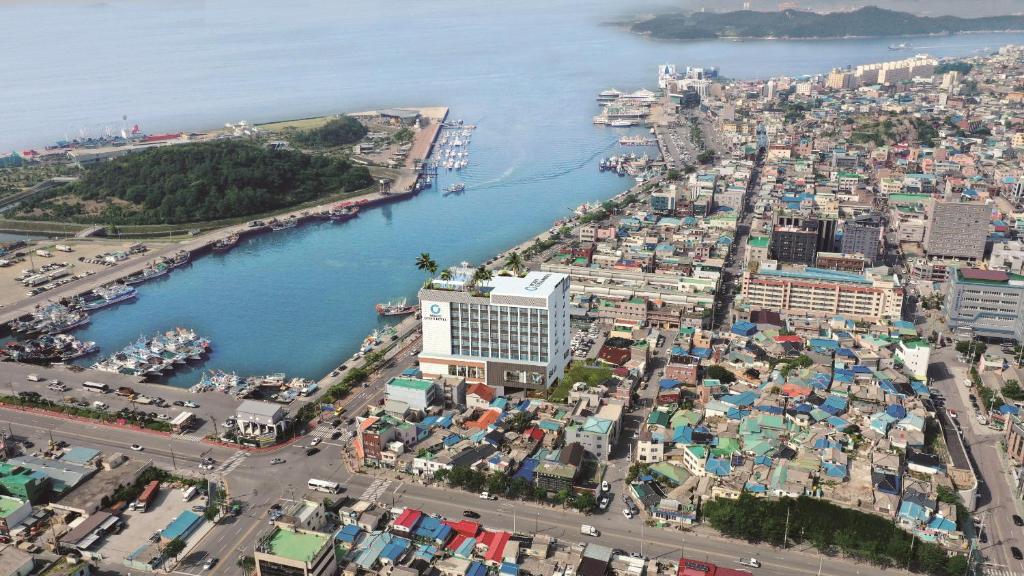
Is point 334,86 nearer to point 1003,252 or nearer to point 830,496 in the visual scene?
point 1003,252

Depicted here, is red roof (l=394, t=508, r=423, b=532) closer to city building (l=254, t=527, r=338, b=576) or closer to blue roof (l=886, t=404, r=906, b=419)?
city building (l=254, t=527, r=338, b=576)

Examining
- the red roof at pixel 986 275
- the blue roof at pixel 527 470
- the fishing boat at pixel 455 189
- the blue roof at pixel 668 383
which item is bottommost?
the blue roof at pixel 527 470

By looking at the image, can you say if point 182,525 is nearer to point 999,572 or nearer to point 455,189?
point 999,572

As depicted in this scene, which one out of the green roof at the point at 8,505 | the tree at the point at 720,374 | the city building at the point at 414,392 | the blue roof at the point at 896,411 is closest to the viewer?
the green roof at the point at 8,505

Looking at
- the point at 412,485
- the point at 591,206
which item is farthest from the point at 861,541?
the point at 591,206

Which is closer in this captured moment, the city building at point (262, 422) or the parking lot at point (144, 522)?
the parking lot at point (144, 522)

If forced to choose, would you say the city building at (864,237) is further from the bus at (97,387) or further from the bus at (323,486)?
the bus at (97,387)

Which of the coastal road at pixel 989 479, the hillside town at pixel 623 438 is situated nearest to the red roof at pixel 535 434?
the hillside town at pixel 623 438
